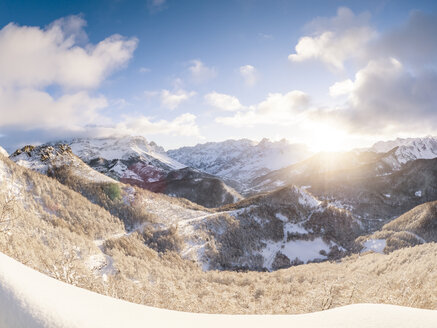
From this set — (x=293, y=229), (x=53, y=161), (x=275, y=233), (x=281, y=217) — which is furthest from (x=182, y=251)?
(x=53, y=161)

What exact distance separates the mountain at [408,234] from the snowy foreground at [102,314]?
96.1ft

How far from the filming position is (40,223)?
1437cm

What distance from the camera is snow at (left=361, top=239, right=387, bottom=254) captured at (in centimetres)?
2707

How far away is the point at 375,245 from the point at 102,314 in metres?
34.7

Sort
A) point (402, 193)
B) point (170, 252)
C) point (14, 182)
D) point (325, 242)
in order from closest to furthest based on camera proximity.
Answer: point (14, 182) < point (170, 252) < point (325, 242) < point (402, 193)

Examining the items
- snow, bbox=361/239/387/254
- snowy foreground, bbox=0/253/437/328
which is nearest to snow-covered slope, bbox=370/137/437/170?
snow, bbox=361/239/387/254

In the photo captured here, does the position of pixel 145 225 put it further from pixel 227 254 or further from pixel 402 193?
pixel 402 193

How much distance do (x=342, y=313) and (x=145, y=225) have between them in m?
23.4

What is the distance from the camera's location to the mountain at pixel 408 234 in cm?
2748

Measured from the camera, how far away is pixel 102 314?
259 cm

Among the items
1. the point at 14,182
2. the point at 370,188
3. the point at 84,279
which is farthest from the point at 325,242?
the point at 370,188

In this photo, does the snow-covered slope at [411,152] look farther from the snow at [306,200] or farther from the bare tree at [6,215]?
the bare tree at [6,215]

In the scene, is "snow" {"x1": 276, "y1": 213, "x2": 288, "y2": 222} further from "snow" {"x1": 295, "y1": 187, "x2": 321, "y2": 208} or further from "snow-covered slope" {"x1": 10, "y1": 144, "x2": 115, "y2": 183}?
"snow-covered slope" {"x1": 10, "y1": 144, "x2": 115, "y2": 183}

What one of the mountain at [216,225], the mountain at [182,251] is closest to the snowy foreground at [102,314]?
the mountain at [182,251]
